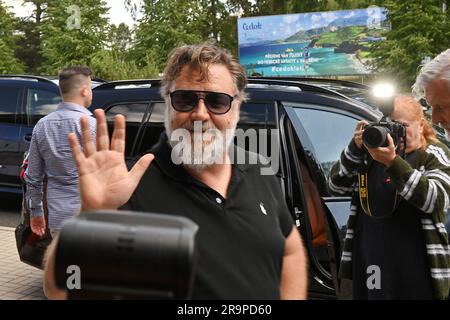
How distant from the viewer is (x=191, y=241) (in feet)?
2.57

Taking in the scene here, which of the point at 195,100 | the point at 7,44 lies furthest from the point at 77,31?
the point at 195,100

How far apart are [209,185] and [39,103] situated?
6.41 meters

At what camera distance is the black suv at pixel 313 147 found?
346 centimetres

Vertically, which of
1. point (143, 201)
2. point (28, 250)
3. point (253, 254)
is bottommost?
point (28, 250)

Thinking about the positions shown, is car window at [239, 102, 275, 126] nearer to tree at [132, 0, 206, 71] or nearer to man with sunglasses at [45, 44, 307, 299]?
man with sunglasses at [45, 44, 307, 299]

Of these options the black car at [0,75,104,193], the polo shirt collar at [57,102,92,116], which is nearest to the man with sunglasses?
the polo shirt collar at [57,102,92,116]

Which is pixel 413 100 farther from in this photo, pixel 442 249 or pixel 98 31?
pixel 98 31

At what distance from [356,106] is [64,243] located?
2953mm

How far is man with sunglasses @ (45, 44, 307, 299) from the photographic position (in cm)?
139

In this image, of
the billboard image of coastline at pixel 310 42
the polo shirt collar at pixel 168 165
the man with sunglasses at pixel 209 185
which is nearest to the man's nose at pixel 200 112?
the man with sunglasses at pixel 209 185

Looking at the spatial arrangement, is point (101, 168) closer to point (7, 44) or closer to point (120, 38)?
point (120, 38)

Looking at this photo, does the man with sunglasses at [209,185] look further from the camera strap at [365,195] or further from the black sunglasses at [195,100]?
the camera strap at [365,195]

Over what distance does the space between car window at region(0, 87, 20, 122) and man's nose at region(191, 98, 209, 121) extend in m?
6.52
